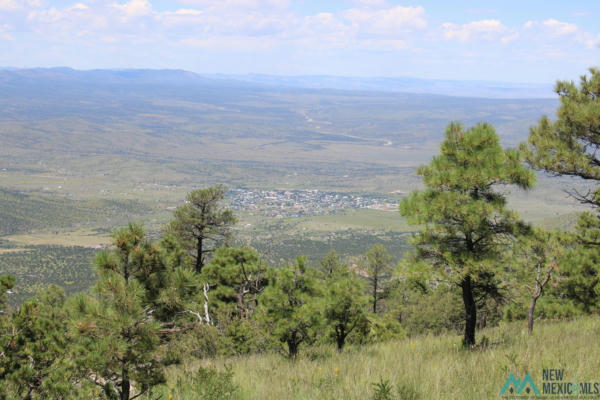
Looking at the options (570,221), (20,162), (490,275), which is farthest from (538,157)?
(20,162)

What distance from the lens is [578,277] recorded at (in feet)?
47.2

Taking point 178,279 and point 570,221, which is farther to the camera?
point 570,221

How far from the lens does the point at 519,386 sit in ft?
14.1

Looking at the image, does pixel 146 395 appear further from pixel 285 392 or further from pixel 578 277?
pixel 578 277

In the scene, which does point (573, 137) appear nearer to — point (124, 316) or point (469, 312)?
point (469, 312)

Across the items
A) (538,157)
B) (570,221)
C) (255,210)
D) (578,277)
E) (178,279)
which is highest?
(538,157)

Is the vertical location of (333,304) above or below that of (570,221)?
above

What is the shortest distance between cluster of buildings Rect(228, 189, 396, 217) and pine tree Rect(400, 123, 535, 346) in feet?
351

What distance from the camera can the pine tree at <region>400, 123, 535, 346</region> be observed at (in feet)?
24.7

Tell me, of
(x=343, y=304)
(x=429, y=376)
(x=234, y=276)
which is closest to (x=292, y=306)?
(x=343, y=304)

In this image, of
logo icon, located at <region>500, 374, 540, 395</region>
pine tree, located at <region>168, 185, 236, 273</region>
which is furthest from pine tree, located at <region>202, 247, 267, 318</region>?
logo icon, located at <region>500, 374, 540, 395</region>

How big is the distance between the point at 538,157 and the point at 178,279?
8.03m

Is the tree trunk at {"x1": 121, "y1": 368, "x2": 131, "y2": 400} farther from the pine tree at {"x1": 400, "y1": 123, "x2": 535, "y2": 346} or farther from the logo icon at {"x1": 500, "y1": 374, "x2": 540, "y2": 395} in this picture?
the pine tree at {"x1": 400, "y1": 123, "x2": 535, "y2": 346}

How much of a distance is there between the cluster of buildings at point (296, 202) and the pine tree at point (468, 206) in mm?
106843
